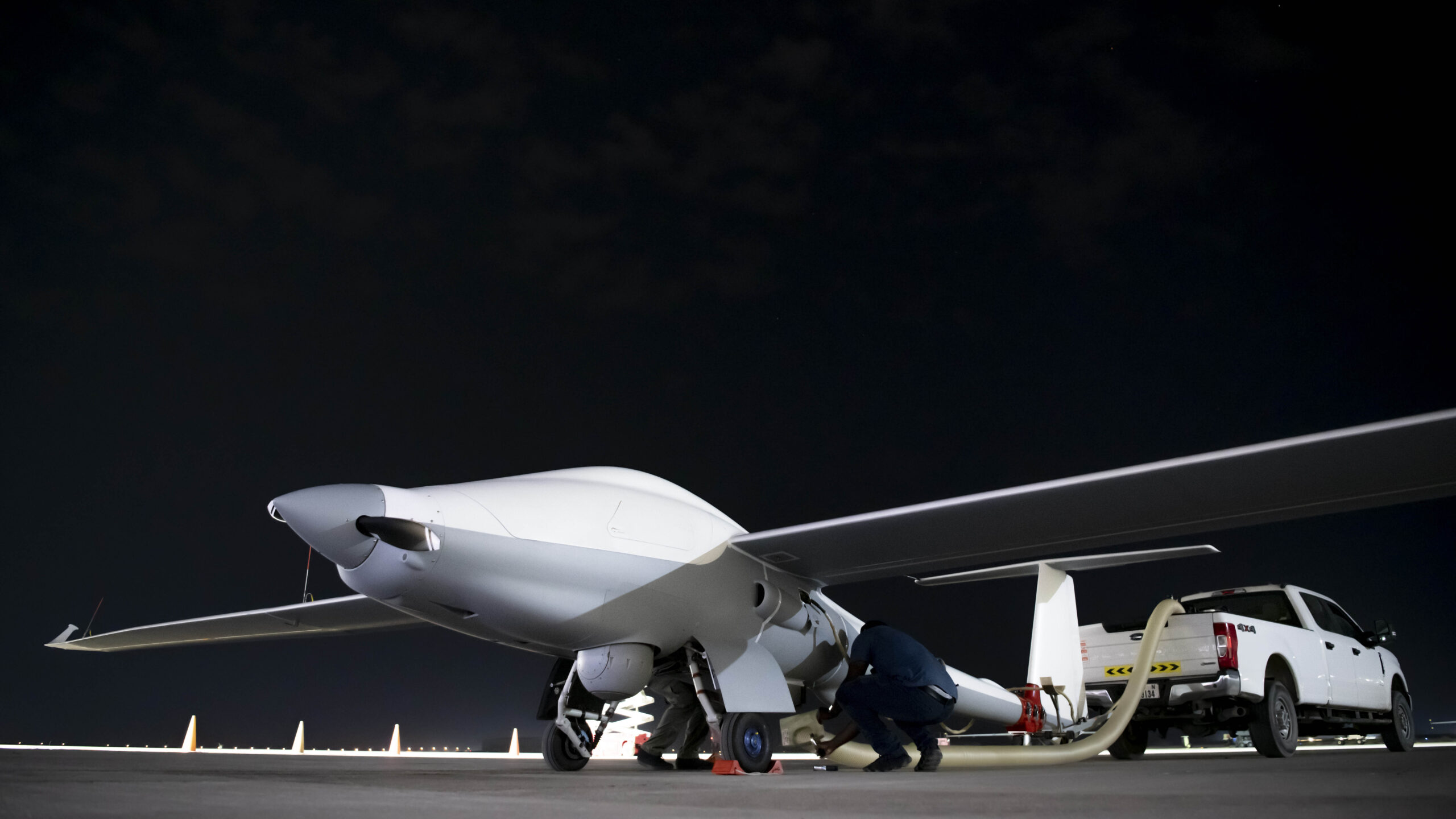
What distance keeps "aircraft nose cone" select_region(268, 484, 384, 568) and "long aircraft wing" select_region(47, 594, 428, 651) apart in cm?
420

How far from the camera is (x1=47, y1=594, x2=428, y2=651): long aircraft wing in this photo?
33.9 ft

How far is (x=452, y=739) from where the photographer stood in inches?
755

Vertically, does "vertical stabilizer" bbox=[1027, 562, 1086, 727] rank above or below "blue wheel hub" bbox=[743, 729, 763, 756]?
above

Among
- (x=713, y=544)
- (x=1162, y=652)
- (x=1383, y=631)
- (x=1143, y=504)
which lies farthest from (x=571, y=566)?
(x=1383, y=631)

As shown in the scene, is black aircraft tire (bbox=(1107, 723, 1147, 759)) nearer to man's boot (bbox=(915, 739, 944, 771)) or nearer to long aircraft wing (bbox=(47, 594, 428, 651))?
man's boot (bbox=(915, 739, 944, 771))

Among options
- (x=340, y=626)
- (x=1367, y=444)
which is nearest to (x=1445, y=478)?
(x=1367, y=444)

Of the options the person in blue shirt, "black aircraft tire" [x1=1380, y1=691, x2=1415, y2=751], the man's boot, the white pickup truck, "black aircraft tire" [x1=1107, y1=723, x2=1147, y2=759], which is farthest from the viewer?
"black aircraft tire" [x1=1380, y1=691, x2=1415, y2=751]

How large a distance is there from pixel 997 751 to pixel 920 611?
1599 cm

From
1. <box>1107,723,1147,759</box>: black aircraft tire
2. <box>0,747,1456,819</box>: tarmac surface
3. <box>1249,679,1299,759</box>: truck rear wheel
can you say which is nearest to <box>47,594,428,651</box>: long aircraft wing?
<box>0,747,1456,819</box>: tarmac surface

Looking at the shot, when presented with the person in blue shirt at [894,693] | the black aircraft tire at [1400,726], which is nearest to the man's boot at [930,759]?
the person in blue shirt at [894,693]

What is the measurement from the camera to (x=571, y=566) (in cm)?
663

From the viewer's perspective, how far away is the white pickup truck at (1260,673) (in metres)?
8.91

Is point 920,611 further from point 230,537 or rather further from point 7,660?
point 7,660

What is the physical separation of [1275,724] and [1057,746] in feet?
7.96
